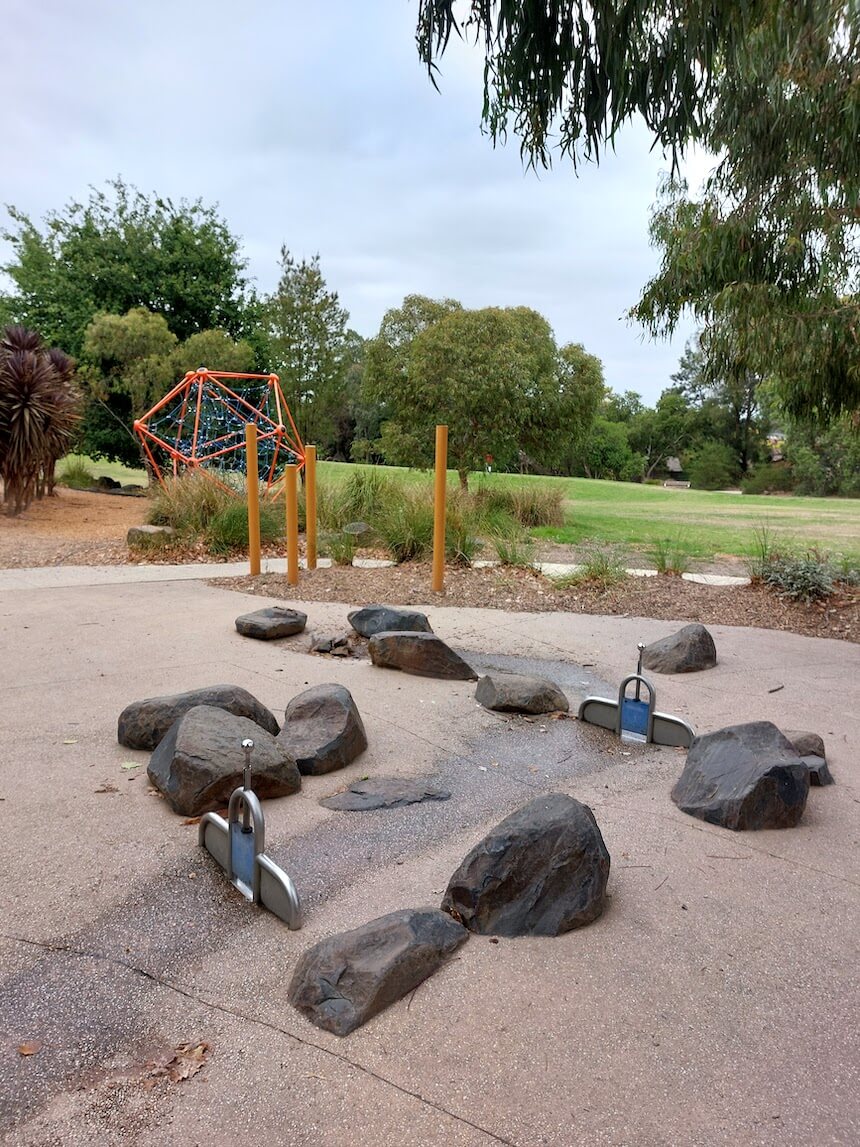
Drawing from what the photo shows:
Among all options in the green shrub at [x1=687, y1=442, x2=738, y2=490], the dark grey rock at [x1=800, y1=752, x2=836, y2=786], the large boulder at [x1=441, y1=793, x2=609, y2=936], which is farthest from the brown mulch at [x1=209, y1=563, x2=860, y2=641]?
the green shrub at [x1=687, y1=442, x2=738, y2=490]

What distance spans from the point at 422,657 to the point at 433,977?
303cm

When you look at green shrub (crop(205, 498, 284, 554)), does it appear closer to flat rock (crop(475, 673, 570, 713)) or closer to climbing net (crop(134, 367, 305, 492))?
climbing net (crop(134, 367, 305, 492))

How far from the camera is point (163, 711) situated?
3.81m

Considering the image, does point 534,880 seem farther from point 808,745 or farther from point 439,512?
point 439,512

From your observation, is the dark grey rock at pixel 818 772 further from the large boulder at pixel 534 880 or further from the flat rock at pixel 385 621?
the flat rock at pixel 385 621

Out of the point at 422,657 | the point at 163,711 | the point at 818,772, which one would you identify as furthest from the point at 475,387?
the point at 818,772

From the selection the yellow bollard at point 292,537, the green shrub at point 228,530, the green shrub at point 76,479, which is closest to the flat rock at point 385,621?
the yellow bollard at point 292,537

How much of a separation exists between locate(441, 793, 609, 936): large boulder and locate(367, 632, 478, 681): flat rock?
8.53ft

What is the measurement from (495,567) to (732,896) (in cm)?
681

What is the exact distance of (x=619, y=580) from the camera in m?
8.62

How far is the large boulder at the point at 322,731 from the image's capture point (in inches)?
144

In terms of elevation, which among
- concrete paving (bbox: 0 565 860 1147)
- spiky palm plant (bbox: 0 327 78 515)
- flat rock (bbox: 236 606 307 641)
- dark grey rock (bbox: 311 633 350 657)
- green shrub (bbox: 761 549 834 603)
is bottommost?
concrete paving (bbox: 0 565 860 1147)

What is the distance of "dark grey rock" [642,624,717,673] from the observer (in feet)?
18.1

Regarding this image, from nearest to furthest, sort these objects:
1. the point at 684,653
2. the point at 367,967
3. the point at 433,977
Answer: the point at 367,967 < the point at 433,977 < the point at 684,653
